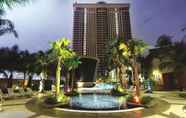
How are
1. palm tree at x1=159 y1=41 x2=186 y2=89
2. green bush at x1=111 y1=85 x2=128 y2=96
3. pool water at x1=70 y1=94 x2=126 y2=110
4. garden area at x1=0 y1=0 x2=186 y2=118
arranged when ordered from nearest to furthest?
garden area at x1=0 y1=0 x2=186 y2=118
pool water at x1=70 y1=94 x2=126 y2=110
green bush at x1=111 y1=85 x2=128 y2=96
palm tree at x1=159 y1=41 x2=186 y2=89

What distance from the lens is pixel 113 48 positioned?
3950 cm

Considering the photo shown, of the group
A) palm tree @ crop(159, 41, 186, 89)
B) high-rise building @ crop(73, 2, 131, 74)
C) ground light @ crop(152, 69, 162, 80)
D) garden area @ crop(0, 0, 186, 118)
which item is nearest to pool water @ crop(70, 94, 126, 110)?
garden area @ crop(0, 0, 186, 118)

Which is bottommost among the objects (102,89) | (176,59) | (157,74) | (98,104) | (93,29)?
(98,104)

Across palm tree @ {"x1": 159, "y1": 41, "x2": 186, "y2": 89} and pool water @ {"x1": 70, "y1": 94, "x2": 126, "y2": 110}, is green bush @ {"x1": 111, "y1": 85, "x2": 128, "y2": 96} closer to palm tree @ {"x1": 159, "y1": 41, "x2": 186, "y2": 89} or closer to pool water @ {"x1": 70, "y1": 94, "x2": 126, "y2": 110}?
pool water @ {"x1": 70, "y1": 94, "x2": 126, "y2": 110}

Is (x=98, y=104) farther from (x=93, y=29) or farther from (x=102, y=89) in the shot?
(x=93, y=29)

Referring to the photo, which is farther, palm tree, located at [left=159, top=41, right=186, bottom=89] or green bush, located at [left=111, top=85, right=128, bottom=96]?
palm tree, located at [left=159, top=41, right=186, bottom=89]

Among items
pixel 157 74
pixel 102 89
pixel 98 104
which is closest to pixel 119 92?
pixel 98 104

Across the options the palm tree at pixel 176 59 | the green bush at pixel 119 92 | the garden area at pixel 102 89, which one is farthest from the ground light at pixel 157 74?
the green bush at pixel 119 92

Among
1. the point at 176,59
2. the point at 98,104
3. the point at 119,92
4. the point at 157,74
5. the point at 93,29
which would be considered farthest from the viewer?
the point at 93,29

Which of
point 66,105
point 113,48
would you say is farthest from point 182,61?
point 66,105

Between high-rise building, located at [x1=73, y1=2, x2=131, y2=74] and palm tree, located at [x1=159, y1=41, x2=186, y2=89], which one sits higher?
high-rise building, located at [x1=73, y1=2, x2=131, y2=74]

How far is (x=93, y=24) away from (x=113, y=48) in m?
70.2

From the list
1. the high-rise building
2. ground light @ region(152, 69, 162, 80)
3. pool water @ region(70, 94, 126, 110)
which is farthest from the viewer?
the high-rise building

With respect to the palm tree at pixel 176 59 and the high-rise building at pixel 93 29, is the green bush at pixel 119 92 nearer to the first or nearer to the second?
the palm tree at pixel 176 59
